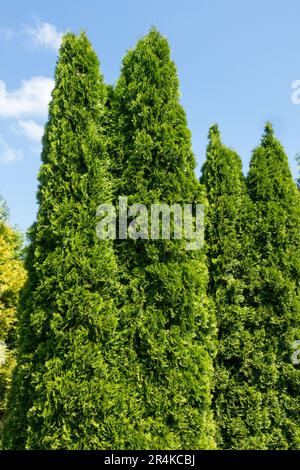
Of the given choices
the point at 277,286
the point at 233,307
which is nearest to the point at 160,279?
the point at 233,307

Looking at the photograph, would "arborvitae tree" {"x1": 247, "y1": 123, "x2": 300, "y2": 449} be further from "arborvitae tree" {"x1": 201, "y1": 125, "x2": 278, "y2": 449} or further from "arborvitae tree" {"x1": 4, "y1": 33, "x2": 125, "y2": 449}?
"arborvitae tree" {"x1": 4, "y1": 33, "x2": 125, "y2": 449}

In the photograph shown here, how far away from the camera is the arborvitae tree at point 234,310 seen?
22.5 ft

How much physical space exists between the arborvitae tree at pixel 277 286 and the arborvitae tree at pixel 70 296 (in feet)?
10.1

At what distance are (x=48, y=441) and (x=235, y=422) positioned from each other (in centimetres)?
331

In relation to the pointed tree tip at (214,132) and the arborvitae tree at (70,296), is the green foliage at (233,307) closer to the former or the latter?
the pointed tree tip at (214,132)

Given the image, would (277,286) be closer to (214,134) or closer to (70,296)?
(214,134)

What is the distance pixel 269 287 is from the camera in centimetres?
749

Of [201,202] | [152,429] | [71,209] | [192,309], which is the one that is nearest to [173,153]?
[201,202]

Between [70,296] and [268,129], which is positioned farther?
[268,129]

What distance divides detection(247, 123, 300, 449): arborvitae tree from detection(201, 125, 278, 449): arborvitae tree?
109mm

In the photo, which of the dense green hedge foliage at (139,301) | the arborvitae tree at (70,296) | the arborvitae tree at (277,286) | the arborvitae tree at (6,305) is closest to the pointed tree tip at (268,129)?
the arborvitae tree at (277,286)

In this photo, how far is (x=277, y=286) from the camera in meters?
7.41

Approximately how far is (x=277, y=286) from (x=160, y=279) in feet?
8.85

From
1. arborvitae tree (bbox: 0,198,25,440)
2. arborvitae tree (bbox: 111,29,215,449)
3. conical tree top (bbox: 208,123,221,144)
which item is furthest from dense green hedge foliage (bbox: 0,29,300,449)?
arborvitae tree (bbox: 0,198,25,440)
